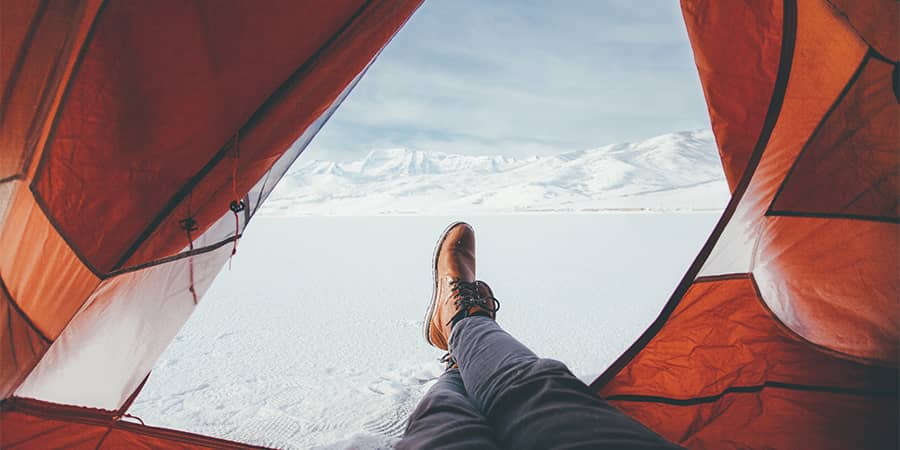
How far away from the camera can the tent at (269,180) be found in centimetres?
67

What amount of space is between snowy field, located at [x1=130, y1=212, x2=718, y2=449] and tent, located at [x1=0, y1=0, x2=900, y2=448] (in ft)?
1.27

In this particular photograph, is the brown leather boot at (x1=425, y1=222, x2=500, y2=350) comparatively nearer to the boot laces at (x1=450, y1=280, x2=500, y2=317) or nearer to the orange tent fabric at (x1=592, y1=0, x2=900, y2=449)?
the boot laces at (x1=450, y1=280, x2=500, y2=317)

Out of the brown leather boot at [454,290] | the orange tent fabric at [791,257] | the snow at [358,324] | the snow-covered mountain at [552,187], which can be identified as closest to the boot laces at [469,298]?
the brown leather boot at [454,290]

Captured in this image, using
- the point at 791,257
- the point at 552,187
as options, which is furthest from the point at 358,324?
the point at 552,187

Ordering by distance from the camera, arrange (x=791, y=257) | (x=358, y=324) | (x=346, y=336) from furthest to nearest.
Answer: (x=358, y=324), (x=346, y=336), (x=791, y=257)

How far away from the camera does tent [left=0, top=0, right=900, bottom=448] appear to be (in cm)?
67

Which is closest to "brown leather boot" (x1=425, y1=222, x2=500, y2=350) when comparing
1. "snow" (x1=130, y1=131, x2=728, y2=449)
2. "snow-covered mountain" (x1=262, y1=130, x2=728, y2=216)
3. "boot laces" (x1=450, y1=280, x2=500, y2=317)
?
"boot laces" (x1=450, y1=280, x2=500, y2=317)

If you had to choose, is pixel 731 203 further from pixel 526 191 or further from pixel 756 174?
pixel 526 191

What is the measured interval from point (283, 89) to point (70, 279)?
49cm

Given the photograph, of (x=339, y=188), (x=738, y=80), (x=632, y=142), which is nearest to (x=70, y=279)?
(x=738, y=80)

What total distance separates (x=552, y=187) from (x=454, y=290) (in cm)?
2501

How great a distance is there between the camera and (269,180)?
1.15m

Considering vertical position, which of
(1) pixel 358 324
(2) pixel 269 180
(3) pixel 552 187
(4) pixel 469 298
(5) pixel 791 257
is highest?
(2) pixel 269 180

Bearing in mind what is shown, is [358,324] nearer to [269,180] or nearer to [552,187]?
[269,180]
